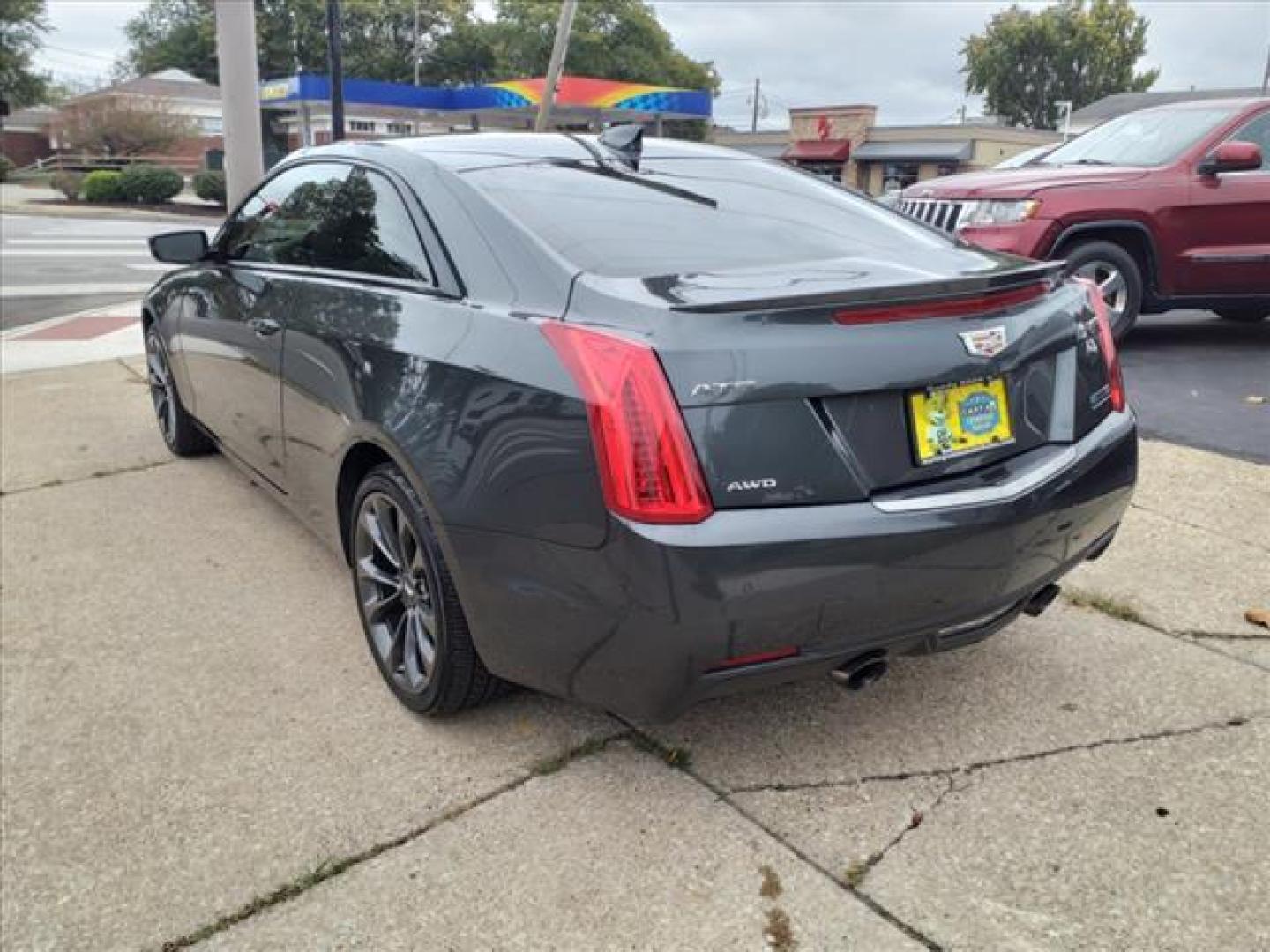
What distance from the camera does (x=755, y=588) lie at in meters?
2.11

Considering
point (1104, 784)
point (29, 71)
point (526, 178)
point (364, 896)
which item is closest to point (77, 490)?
point (526, 178)

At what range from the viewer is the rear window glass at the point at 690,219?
2.64m

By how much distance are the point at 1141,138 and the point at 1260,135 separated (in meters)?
0.75

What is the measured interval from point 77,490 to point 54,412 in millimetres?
1775

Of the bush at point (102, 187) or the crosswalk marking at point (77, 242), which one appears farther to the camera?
the bush at point (102, 187)

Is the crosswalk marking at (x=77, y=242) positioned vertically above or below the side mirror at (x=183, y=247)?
below

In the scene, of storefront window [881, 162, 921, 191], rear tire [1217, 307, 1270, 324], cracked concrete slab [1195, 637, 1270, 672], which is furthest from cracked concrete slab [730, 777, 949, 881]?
storefront window [881, 162, 921, 191]

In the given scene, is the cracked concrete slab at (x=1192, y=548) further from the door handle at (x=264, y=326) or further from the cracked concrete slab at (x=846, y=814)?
the door handle at (x=264, y=326)

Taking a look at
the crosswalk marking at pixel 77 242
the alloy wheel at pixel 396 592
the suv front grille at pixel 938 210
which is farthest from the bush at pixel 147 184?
the alloy wheel at pixel 396 592

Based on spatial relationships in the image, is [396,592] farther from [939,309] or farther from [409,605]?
[939,309]

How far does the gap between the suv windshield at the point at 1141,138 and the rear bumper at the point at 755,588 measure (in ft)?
18.9

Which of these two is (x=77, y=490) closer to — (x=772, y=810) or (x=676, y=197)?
(x=676, y=197)

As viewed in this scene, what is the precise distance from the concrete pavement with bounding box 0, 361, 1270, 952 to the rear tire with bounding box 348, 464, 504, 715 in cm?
13

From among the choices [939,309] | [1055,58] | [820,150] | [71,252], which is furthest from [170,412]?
[1055,58]
